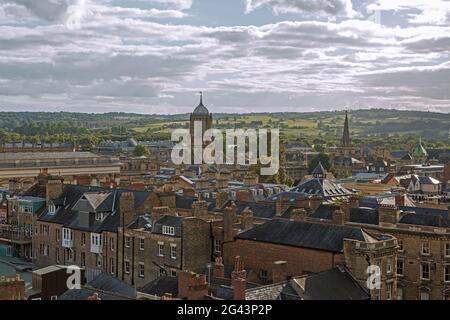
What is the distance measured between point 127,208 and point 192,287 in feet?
63.2

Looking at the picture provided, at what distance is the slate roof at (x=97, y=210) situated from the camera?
45906 mm

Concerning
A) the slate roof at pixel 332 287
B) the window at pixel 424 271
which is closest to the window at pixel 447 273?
the window at pixel 424 271

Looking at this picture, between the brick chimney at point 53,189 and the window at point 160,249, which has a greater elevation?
the brick chimney at point 53,189

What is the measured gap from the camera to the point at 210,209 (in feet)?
179

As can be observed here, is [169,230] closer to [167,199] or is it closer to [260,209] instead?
[167,199]

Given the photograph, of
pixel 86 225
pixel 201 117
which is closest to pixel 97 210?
pixel 86 225

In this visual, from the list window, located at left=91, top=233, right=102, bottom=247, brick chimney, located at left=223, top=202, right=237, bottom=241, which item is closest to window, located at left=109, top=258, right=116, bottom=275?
window, located at left=91, top=233, right=102, bottom=247

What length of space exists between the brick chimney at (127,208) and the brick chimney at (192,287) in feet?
58.4

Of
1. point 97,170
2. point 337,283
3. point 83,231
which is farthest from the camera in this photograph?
point 97,170

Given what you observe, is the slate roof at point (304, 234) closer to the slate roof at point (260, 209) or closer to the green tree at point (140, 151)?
the slate roof at point (260, 209)

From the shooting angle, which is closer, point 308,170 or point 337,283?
point 337,283
